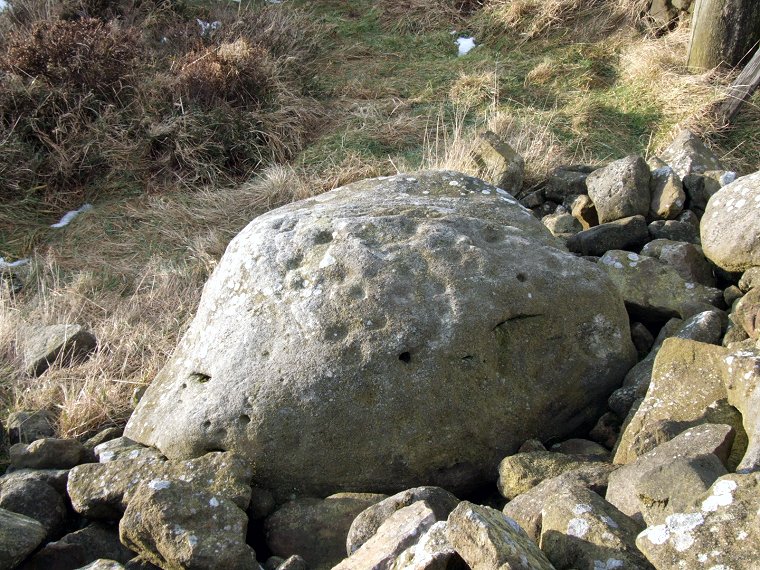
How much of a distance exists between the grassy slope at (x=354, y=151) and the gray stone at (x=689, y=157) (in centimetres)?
Result: 90

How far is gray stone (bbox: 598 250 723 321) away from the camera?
3939 millimetres

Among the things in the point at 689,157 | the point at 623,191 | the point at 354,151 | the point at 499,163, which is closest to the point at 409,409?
the point at 623,191

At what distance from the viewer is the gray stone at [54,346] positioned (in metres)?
Result: 4.75

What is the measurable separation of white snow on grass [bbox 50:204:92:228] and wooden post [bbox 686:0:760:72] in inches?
210

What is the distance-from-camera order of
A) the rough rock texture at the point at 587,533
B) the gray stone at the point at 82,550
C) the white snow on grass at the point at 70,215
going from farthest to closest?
the white snow on grass at the point at 70,215
the gray stone at the point at 82,550
the rough rock texture at the point at 587,533

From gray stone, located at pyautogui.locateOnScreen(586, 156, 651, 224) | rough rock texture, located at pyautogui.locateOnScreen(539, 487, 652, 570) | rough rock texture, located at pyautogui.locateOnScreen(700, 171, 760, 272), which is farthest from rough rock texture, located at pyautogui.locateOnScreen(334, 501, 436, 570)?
gray stone, located at pyautogui.locateOnScreen(586, 156, 651, 224)

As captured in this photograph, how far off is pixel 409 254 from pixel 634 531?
154 cm

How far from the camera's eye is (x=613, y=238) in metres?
4.55

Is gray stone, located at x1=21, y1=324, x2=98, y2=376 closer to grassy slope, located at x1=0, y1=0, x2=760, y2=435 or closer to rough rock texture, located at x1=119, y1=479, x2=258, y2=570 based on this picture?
grassy slope, located at x1=0, y1=0, x2=760, y2=435

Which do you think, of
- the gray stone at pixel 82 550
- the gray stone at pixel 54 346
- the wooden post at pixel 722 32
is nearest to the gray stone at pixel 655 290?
the gray stone at pixel 82 550

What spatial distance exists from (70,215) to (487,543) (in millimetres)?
5642

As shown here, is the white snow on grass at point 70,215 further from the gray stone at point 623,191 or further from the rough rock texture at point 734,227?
the rough rock texture at point 734,227

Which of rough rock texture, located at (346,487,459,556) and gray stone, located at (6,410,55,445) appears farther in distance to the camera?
gray stone, located at (6,410,55,445)

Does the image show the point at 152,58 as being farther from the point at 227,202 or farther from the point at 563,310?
the point at 563,310
